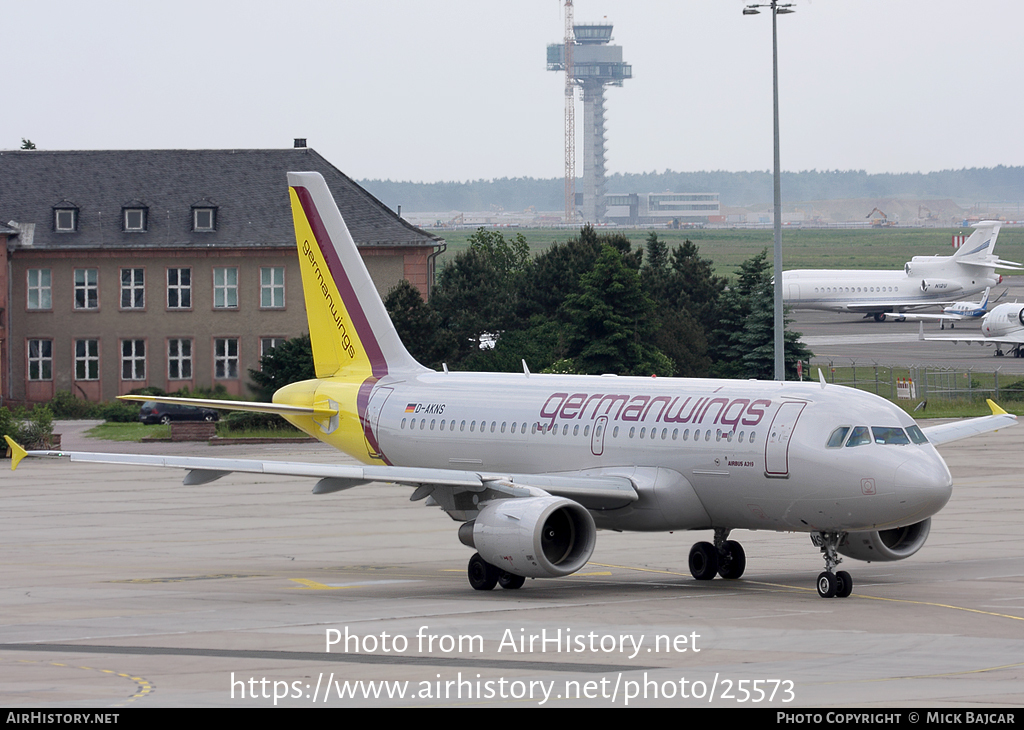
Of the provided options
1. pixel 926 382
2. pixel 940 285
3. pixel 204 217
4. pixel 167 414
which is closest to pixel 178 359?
pixel 204 217

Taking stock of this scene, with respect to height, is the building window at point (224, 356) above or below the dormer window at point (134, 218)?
below

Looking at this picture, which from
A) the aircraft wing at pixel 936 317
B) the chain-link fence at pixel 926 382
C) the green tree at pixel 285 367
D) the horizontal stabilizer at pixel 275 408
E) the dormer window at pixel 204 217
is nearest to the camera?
the horizontal stabilizer at pixel 275 408

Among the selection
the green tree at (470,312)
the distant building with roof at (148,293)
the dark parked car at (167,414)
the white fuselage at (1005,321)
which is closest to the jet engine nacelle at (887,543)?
the green tree at (470,312)

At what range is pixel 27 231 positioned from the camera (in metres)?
85.2

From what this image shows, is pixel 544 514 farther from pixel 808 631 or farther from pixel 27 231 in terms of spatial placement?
pixel 27 231

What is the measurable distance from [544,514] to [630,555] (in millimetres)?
8608

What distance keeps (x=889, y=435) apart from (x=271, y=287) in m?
62.2

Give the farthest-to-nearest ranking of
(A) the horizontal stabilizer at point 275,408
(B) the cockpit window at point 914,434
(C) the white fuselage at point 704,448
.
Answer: (A) the horizontal stabilizer at point 275,408, (B) the cockpit window at point 914,434, (C) the white fuselage at point 704,448

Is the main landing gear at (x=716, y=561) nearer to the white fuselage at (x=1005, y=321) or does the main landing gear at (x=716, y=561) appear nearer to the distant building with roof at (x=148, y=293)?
the distant building with roof at (x=148, y=293)

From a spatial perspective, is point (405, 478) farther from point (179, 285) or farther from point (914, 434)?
point (179, 285)

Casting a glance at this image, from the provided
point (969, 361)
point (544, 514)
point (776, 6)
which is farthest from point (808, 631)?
point (969, 361)

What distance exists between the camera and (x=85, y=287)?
85312mm

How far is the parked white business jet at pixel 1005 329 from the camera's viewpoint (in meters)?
103

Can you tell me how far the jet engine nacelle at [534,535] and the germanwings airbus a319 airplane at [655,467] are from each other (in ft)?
0.09
